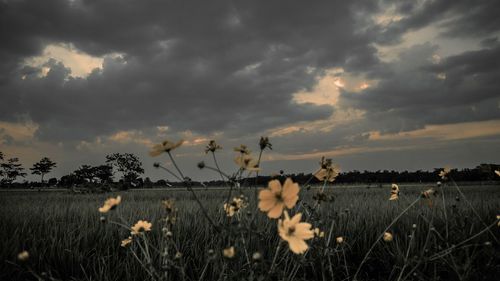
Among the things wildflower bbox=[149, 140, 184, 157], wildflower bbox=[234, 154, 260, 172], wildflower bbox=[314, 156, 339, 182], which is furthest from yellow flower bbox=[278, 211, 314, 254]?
wildflower bbox=[314, 156, 339, 182]

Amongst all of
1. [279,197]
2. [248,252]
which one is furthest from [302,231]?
[248,252]

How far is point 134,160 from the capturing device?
54438 millimetres

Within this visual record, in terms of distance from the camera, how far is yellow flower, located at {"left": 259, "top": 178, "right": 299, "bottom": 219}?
3.47 ft

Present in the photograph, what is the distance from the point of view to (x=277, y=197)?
3.68ft

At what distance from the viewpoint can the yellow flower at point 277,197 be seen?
1.06 metres

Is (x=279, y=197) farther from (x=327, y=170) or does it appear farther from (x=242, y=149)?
(x=327, y=170)

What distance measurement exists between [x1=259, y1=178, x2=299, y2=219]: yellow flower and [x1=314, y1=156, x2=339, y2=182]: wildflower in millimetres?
683

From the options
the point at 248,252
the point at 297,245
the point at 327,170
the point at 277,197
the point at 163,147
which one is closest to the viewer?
the point at 297,245

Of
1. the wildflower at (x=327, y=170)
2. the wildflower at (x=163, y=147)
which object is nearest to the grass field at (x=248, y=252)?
the wildflower at (x=327, y=170)

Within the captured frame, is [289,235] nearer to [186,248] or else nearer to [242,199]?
[242,199]

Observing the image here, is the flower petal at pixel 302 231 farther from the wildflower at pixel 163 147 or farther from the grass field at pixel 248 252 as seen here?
the grass field at pixel 248 252

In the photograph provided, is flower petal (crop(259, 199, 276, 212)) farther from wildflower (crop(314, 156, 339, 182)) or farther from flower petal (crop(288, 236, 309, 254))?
wildflower (crop(314, 156, 339, 182))

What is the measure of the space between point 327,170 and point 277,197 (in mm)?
739

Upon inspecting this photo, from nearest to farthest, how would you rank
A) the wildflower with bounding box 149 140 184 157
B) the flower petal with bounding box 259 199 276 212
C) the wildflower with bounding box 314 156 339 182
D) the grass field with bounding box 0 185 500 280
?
the flower petal with bounding box 259 199 276 212 → the wildflower with bounding box 149 140 184 157 → the wildflower with bounding box 314 156 339 182 → the grass field with bounding box 0 185 500 280
